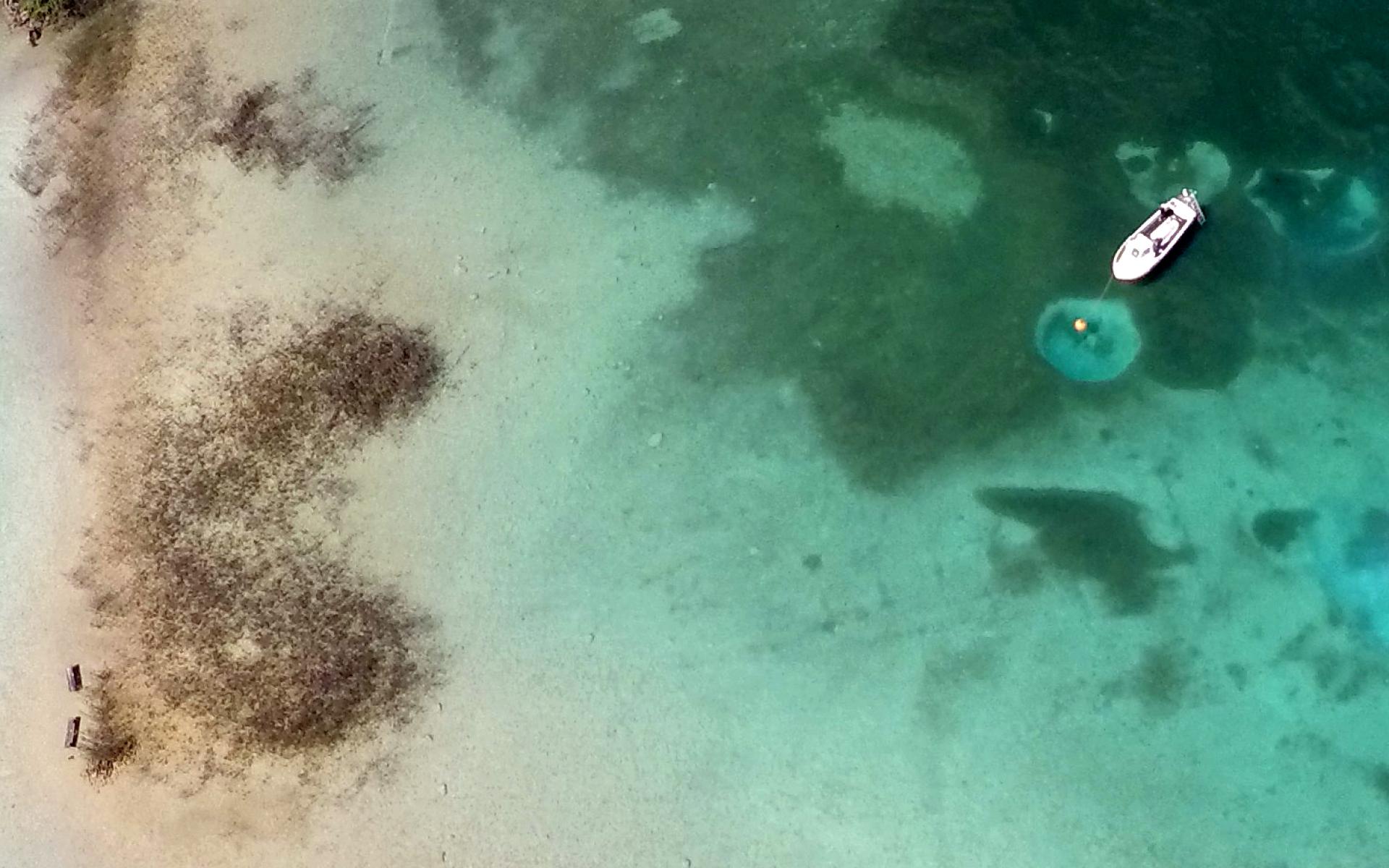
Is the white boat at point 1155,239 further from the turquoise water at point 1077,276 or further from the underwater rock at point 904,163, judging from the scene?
the underwater rock at point 904,163

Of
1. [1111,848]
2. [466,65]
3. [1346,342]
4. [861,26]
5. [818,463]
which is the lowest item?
[1111,848]

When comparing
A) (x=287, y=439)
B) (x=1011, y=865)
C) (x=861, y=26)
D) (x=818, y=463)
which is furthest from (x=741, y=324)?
(x=1011, y=865)

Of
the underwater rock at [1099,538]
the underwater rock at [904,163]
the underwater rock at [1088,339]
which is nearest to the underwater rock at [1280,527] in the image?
the underwater rock at [1099,538]

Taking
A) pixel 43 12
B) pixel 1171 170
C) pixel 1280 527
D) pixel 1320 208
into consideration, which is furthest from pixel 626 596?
pixel 43 12

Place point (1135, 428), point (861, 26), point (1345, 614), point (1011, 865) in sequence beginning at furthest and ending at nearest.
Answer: point (861, 26) → point (1135, 428) → point (1345, 614) → point (1011, 865)

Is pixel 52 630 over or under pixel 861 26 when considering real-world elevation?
under

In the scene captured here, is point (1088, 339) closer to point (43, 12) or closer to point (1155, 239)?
point (1155, 239)

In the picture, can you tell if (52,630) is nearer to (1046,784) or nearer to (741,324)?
(741,324)
